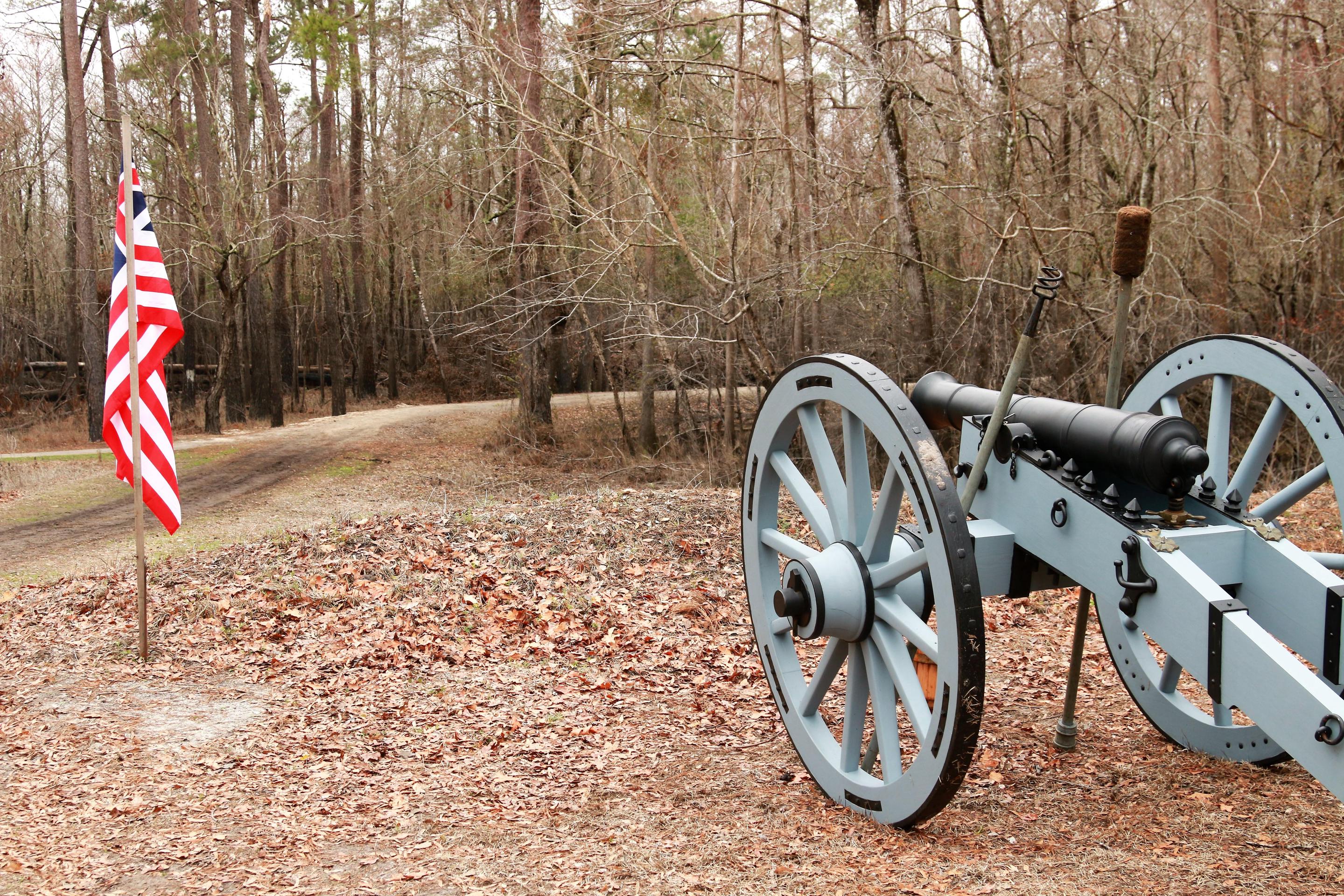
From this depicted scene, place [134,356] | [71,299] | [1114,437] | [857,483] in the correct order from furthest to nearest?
[71,299]
[134,356]
[857,483]
[1114,437]

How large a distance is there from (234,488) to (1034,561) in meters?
13.7

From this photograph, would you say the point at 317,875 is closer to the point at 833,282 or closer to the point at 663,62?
the point at 663,62

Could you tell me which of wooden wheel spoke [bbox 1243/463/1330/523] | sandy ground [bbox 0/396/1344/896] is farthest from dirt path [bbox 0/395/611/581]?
wooden wheel spoke [bbox 1243/463/1330/523]

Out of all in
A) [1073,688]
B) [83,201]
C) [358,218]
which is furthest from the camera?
[358,218]

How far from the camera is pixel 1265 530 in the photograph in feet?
10.6

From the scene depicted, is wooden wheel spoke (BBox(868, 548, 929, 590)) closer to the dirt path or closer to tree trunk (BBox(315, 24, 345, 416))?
the dirt path

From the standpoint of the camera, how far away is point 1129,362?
510 inches

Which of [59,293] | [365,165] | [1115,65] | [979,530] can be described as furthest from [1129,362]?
[59,293]

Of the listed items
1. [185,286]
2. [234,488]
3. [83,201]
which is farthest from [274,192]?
[234,488]

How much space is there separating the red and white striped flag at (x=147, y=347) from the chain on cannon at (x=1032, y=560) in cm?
412

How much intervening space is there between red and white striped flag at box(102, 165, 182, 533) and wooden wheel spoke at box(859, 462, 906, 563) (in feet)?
15.6

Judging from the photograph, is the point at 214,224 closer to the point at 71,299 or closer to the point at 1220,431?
the point at 71,299

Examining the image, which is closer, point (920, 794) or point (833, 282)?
point (920, 794)

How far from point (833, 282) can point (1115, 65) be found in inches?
183
